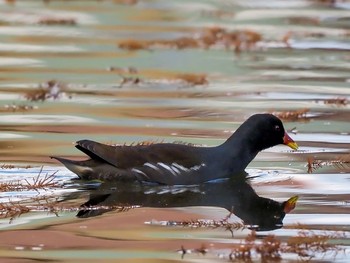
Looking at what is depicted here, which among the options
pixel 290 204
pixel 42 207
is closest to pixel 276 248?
pixel 290 204

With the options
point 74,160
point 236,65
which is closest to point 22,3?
point 236,65

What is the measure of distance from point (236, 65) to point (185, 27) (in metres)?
5.56

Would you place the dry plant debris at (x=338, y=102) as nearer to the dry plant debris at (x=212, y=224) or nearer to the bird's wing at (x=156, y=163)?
the bird's wing at (x=156, y=163)

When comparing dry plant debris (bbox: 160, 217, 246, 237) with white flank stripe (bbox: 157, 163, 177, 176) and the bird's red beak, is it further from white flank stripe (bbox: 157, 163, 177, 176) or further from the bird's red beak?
white flank stripe (bbox: 157, 163, 177, 176)

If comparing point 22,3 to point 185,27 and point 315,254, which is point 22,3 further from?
point 315,254

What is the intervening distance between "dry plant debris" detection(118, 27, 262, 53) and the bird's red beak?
11.8 meters

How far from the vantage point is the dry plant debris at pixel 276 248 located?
9.15m

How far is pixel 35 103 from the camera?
17.3m

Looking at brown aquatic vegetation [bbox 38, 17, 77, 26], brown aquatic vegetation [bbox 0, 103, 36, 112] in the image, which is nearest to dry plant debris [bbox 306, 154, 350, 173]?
brown aquatic vegetation [bbox 0, 103, 36, 112]

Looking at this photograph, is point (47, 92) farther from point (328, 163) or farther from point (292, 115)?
point (328, 163)

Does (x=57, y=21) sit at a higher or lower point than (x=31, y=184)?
higher

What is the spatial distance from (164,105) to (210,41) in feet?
22.7

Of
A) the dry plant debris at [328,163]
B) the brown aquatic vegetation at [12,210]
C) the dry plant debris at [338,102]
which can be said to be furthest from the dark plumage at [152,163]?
the dry plant debris at [338,102]

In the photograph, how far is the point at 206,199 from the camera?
38.0 feet
